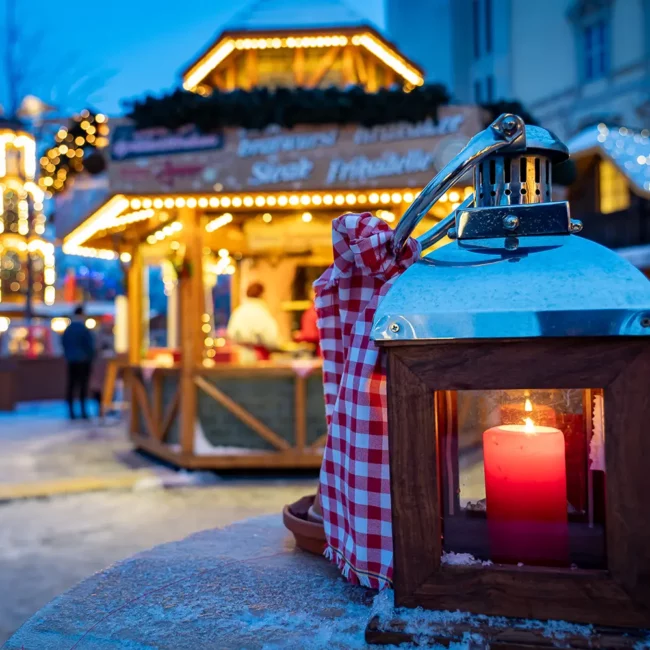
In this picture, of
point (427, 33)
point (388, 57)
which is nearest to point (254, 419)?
point (388, 57)

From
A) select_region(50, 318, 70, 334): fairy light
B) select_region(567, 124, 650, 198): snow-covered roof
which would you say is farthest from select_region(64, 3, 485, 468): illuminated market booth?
select_region(50, 318, 70, 334): fairy light

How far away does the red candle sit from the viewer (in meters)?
0.94

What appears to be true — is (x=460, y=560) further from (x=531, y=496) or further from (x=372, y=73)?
(x=372, y=73)

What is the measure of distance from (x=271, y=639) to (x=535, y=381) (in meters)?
0.48

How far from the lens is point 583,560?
3.05 ft

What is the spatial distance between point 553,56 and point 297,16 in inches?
660

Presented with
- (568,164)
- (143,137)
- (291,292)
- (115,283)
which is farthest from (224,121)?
(115,283)

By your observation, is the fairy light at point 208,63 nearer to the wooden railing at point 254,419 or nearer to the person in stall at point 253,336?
the person in stall at point 253,336

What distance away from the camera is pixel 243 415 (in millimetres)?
6438

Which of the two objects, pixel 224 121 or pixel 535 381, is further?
pixel 224 121

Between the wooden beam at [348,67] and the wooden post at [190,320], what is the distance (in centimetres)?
275

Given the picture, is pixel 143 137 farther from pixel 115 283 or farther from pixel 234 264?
pixel 115 283

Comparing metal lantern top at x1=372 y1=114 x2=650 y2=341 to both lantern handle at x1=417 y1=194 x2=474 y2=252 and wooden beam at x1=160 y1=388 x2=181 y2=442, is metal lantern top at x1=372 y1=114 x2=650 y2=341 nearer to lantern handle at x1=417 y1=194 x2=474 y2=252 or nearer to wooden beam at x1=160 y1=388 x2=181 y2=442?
lantern handle at x1=417 y1=194 x2=474 y2=252

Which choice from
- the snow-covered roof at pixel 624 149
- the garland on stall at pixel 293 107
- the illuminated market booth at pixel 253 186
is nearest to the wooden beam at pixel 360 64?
the illuminated market booth at pixel 253 186
